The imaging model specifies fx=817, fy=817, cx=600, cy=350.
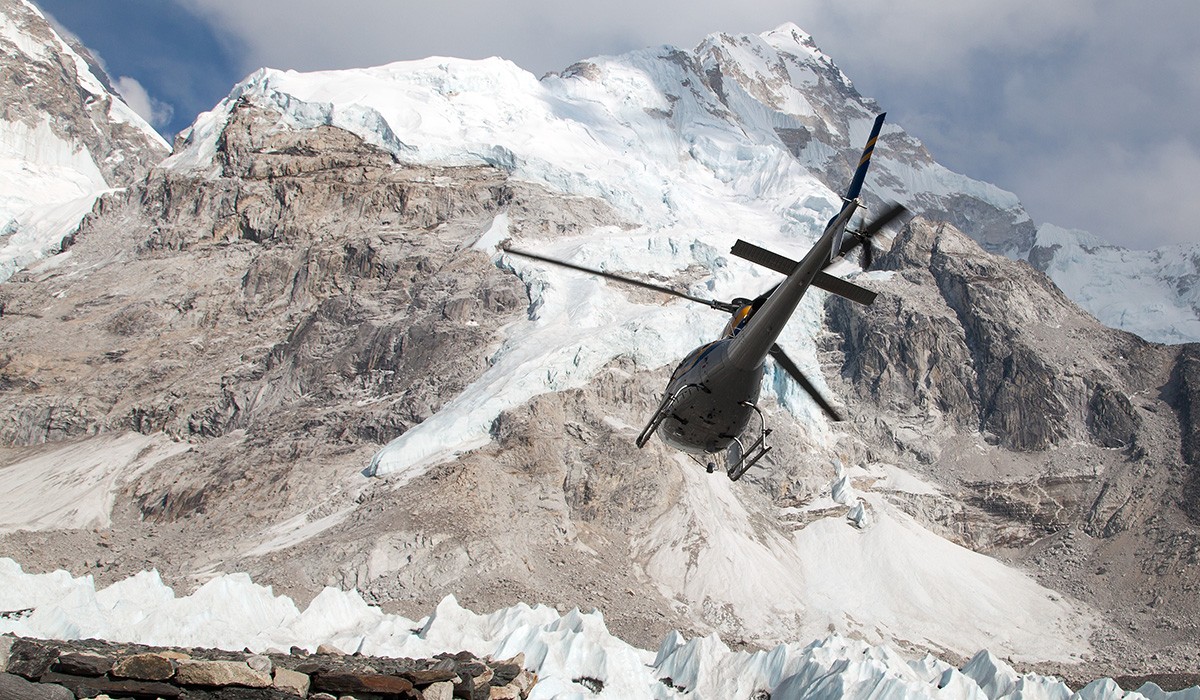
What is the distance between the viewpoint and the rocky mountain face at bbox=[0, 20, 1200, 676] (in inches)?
2290

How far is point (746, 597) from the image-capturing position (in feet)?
194

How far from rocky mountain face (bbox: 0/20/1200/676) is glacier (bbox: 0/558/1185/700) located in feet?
56.4

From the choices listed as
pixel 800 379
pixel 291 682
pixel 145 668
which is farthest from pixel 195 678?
pixel 800 379

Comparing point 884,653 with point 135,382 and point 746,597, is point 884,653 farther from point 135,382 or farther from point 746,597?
point 135,382

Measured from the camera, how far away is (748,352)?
14.6 m

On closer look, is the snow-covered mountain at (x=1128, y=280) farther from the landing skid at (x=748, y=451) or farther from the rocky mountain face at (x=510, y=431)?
the landing skid at (x=748, y=451)

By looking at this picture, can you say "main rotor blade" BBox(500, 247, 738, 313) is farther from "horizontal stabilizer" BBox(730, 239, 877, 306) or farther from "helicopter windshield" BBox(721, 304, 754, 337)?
"horizontal stabilizer" BBox(730, 239, 877, 306)

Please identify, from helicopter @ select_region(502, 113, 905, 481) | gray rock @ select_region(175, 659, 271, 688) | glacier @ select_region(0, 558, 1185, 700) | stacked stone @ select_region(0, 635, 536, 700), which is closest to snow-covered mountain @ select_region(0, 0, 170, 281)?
glacier @ select_region(0, 558, 1185, 700)

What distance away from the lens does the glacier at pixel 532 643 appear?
25.5m

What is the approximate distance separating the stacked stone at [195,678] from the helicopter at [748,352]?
6.66 metres

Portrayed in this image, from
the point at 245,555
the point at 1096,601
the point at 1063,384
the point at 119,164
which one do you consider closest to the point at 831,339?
the point at 1063,384

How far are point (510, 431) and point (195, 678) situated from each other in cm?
5935

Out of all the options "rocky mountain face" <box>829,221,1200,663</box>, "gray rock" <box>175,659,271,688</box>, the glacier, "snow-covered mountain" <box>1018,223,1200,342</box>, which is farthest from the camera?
"snow-covered mountain" <box>1018,223,1200,342</box>

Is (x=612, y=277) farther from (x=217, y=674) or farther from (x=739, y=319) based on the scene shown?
(x=217, y=674)
